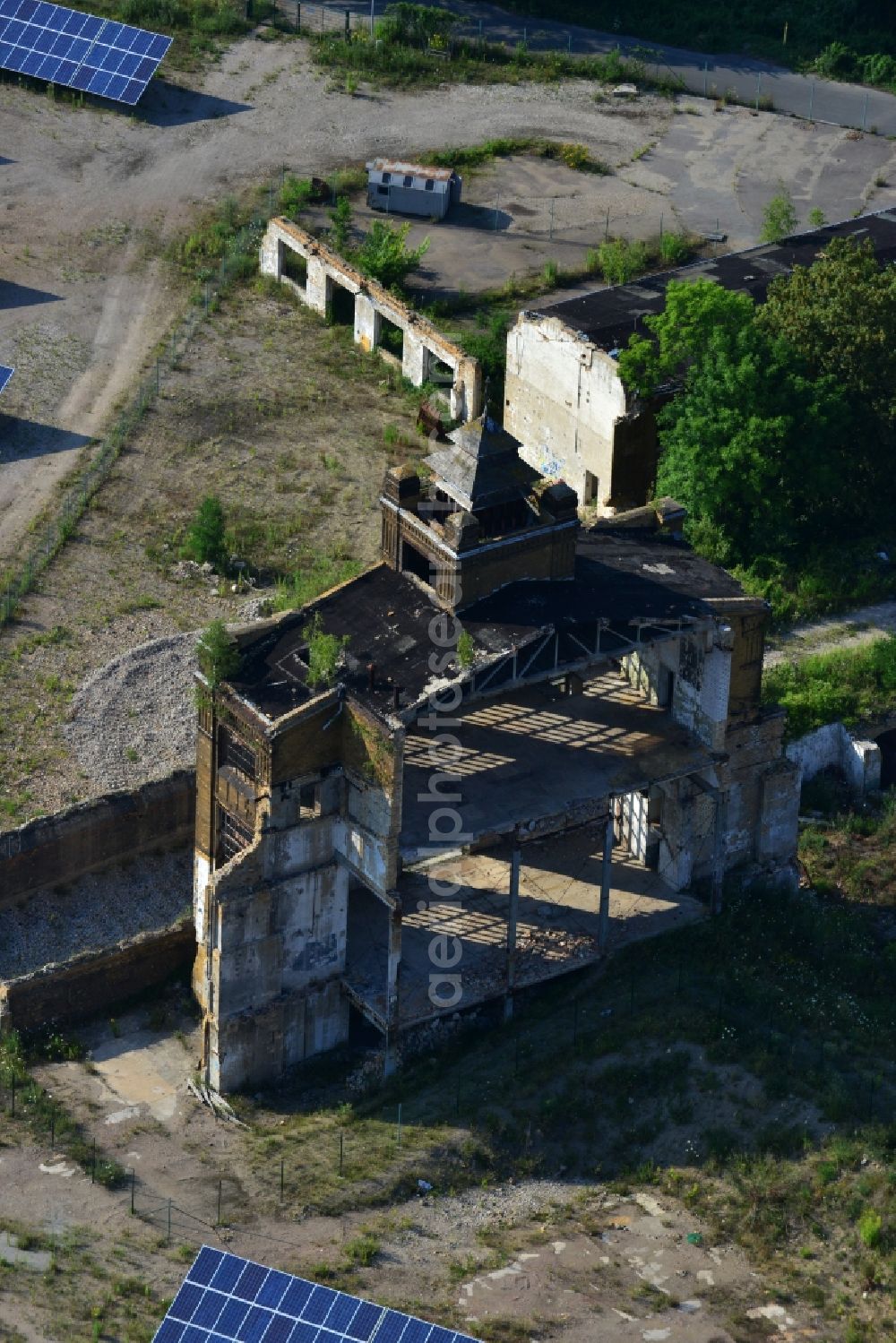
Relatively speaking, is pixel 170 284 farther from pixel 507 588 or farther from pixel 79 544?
pixel 507 588

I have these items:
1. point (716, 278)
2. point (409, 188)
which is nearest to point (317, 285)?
point (409, 188)

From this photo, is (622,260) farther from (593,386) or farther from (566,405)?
(593,386)

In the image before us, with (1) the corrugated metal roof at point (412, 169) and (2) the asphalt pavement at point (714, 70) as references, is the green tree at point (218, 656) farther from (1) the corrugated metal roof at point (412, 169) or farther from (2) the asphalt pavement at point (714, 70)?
(2) the asphalt pavement at point (714, 70)

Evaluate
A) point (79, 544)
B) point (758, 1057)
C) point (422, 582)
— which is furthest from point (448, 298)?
point (758, 1057)

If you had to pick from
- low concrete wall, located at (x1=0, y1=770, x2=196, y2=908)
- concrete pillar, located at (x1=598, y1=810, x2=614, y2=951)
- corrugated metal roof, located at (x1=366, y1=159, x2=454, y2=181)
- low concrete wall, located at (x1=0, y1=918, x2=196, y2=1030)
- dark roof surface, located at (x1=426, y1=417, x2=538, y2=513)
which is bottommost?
low concrete wall, located at (x1=0, y1=918, x2=196, y2=1030)

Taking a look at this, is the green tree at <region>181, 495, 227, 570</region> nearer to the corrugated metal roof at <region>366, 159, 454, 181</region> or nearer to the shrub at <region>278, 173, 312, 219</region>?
the shrub at <region>278, 173, 312, 219</region>

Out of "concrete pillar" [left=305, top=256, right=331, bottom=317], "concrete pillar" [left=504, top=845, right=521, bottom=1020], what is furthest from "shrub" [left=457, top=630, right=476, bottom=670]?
"concrete pillar" [left=305, top=256, right=331, bottom=317]
